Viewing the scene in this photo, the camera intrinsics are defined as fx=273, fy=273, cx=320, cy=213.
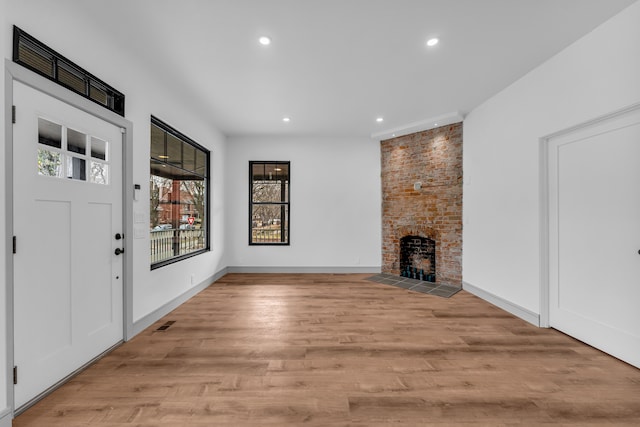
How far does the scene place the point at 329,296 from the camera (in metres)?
4.29

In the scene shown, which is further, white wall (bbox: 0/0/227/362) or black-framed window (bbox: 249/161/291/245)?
black-framed window (bbox: 249/161/291/245)

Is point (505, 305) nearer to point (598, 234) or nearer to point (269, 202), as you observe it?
point (598, 234)

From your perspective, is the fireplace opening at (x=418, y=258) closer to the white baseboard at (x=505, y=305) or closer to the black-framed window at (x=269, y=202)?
the white baseboard at (x=505, y=305)

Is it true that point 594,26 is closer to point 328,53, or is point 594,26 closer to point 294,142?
point 328,53

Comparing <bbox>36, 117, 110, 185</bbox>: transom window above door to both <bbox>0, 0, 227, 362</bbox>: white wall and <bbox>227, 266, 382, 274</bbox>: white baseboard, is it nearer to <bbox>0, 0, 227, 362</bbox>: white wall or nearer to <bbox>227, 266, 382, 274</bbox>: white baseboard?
<bbox>0, 0, 227, 362</bbox>: white wall

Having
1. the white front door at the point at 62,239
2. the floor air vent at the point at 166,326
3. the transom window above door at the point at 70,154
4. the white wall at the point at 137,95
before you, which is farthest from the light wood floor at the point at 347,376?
the transom window above door at the point at 70,154

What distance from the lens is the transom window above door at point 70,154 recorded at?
1.94m

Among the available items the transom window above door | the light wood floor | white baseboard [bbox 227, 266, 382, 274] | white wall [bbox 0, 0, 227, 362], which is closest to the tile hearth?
white baseboard [bbox 227, 266, 382, 274]

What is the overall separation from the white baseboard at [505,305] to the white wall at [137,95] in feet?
14.6

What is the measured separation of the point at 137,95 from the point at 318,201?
367 centimetres

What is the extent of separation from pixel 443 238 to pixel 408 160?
5.42ft

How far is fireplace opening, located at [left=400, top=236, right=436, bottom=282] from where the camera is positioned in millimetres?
5234

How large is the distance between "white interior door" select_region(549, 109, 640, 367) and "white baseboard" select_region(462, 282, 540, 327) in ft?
0.63

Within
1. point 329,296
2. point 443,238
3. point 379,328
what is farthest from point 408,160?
point 379,328
